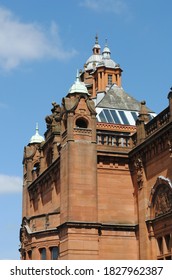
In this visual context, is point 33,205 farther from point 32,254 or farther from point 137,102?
point 137,102

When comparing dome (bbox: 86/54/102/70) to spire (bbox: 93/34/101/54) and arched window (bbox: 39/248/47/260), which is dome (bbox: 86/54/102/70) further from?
arched window (bbox: 39/248/47/260)

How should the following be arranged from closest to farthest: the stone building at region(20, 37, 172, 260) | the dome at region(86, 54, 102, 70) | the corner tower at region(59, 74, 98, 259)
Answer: the stone building at region(20, 37, 172, 260)
the corner tower at region(59, 74, 98, 259)
the dome at region(86, 54, 102, 70)

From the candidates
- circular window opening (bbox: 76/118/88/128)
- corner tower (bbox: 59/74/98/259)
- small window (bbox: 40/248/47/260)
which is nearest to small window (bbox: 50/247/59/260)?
small window (bbox: 40/248/47/260)

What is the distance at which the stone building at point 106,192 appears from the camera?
35375 mm

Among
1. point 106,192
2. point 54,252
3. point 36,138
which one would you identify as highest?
point 36,138

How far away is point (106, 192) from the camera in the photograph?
127ft

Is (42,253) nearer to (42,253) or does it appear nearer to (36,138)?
(42,253)

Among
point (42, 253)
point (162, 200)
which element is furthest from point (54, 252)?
point (162, 200)

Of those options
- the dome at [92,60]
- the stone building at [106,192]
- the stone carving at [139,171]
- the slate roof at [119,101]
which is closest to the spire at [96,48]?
the dome at [92,60]

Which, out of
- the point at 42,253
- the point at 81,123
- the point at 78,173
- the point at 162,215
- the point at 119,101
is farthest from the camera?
the point at 119,101

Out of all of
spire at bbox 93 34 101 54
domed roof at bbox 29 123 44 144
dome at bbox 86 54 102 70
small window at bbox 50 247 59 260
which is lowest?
small window at bbox 50 247 59 260

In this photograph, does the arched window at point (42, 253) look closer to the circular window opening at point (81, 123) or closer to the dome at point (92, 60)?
the circular window opening at point (81, 123)

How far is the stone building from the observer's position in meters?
35.4

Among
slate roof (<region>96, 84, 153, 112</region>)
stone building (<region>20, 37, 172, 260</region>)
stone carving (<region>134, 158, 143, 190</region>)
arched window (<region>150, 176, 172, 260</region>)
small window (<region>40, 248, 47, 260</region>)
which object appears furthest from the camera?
slate roof (<region>96, 84, 153, 112</region>)
